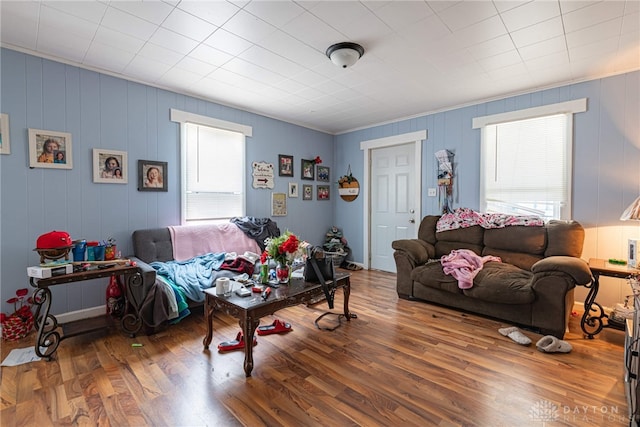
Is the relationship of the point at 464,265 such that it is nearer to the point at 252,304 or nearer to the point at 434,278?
the point at 434,278

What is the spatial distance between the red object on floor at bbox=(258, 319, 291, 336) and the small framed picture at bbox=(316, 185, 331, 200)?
290cm

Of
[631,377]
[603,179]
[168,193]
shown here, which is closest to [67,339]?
[168,193]

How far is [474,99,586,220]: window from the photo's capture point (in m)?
3.27

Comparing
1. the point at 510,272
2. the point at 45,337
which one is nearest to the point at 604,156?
the point at 510,272

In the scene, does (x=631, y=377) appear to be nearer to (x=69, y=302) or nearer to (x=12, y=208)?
(x=69, y=302)

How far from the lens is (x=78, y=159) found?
284 centimetres

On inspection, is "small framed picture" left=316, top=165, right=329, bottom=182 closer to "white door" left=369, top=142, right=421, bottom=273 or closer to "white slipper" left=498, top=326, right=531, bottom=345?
"white door" left=369, top=142, right=421, bottom=273

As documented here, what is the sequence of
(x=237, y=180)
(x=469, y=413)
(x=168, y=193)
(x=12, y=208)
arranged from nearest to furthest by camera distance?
(x=469, y=413) → (x=12, y=208) → (x=168, y=193) → (x=237, y=180)

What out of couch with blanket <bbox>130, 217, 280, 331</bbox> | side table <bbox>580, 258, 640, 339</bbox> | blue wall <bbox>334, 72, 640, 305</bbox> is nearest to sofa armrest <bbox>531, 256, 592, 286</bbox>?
side table <bbox>580, 258, 640, 339</bbox>

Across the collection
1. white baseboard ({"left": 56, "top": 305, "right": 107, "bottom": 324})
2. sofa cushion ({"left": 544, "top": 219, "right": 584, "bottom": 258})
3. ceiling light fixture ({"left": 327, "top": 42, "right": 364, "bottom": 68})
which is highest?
ceiling light fixture ({"left": 327, "top": 42, "right": 364, "bottom": 68})

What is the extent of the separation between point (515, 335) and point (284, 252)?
2.06 m

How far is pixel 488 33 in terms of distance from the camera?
2287mm

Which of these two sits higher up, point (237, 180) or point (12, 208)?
point (237, 180)

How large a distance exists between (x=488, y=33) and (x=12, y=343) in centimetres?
454
